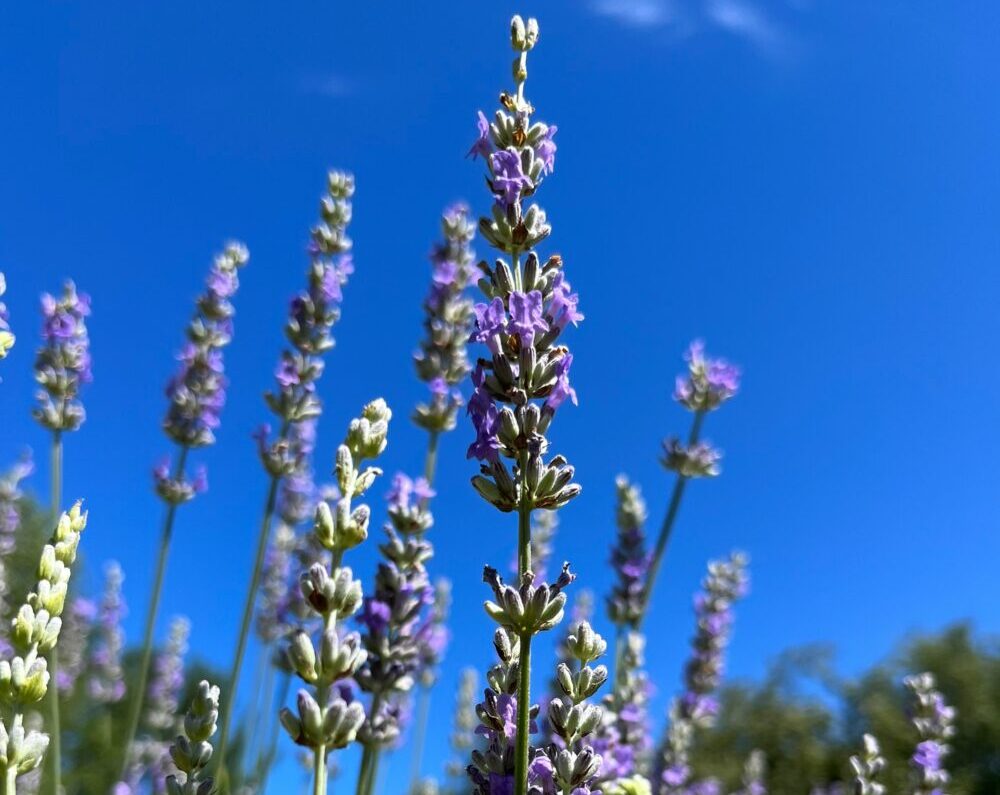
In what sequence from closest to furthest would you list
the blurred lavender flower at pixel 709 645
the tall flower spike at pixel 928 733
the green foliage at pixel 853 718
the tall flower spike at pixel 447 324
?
the tall flower spike at pixel 928 733, the tall flower spike at pixel 447 324, the blurred lavender flower at pixel 709 645, the green foliage at pixel 853 718

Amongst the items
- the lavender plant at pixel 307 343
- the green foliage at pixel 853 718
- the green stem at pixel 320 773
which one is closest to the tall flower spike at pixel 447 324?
the lavender plant at pixel 307 343

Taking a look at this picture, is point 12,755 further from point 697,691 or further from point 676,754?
point 697,691

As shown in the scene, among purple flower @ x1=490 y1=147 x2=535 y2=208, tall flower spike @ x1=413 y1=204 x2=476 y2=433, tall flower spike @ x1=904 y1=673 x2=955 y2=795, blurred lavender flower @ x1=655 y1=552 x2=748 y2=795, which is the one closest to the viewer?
purple flower @ x1=490 y1=147 x2=535 y2=208

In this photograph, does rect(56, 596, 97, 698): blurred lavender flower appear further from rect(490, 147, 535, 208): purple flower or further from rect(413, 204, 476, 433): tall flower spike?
rect(490, 147, 535, 208): purple flower

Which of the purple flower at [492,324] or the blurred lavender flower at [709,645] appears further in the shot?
the blurred lavender flower at [709,645]

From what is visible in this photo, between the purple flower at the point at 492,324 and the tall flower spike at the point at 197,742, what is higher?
the purple flower at the point at 492,324

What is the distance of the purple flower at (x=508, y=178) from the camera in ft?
7.62

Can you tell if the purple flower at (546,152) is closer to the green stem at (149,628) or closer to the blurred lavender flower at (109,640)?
the green stem at (149,628)

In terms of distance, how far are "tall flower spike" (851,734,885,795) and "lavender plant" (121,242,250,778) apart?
342 cm

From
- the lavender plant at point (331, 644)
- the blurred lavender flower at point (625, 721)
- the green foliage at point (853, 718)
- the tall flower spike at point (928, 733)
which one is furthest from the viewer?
the green foliage at point (853, 718)

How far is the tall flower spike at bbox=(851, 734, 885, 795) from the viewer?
343 cm

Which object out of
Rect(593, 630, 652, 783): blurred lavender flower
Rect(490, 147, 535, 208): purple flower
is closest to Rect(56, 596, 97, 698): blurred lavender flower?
Rect(593, 630, 652, 783): blurred lavender flower

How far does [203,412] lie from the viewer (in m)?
5.33

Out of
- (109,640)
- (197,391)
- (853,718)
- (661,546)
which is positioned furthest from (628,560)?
(853,718)
